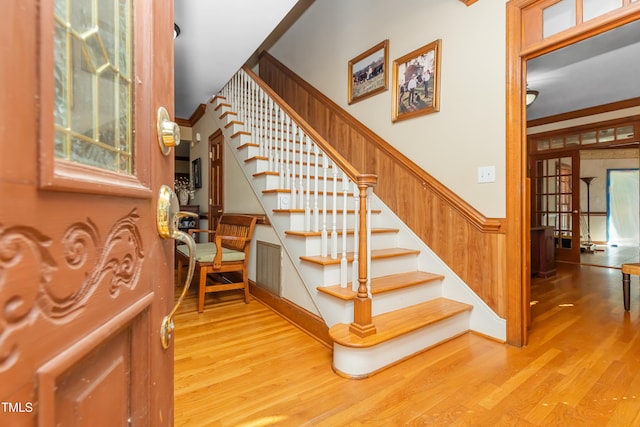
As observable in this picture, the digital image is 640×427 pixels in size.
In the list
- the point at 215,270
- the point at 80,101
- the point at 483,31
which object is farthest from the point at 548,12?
the point at 215,270

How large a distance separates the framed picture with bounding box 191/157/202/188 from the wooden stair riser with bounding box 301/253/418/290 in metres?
3.68

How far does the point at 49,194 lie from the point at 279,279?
2.45 meters

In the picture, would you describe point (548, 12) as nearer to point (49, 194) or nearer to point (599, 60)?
point (599, 60)

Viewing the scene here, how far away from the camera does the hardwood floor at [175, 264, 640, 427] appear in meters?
1.35

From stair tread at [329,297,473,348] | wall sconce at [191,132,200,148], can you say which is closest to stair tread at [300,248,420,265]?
stair tread at [329,297,473,348]

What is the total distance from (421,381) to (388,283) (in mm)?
708

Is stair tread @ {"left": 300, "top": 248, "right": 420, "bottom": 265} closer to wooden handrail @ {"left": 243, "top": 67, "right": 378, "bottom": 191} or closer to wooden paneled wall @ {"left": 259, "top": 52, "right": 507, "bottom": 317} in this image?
wooden paneled wall @ {"left": 259, "top": 52, "right": 507, "bottom": 317}

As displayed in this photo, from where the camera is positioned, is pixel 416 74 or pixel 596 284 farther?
pixel 596 284

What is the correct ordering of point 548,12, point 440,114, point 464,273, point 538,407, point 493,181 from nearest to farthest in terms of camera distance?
point 538,407
point 548,12
point 493,181
point 464,273
point 440,114

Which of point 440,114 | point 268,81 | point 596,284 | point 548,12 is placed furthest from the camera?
point 268,81

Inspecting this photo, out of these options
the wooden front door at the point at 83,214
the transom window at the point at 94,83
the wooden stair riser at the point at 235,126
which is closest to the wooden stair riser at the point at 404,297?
the wooden front door at the point at 83,214

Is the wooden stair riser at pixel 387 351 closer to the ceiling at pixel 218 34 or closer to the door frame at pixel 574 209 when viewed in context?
the ceiling at pixel 218 34

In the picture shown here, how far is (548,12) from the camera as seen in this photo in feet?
6.45

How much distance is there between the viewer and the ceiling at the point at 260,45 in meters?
2.56
